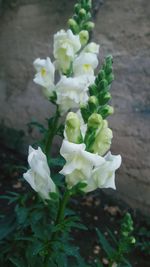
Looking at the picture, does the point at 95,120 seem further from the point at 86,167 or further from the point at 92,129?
the point at 86,167

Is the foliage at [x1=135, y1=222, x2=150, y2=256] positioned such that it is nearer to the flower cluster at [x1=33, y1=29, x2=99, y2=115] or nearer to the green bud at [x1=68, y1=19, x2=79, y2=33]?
the flower cluster at [x1=33, y1=29, x2=99, y2=115]

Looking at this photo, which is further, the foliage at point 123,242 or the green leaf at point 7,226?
the green leaf at point 7,226

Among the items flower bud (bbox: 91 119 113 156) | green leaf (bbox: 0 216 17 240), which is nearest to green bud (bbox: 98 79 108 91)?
flower bud (bbox: 91 119 113 156)

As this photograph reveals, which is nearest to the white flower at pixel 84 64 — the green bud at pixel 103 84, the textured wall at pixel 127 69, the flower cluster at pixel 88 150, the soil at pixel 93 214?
the flower cluster at pixel 88 150

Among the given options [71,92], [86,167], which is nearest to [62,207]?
[86,167]

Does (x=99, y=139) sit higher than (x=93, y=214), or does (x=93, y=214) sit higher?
(x=99, y=139)

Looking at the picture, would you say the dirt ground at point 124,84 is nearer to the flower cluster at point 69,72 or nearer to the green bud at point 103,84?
the flower cluster at point 69,72
